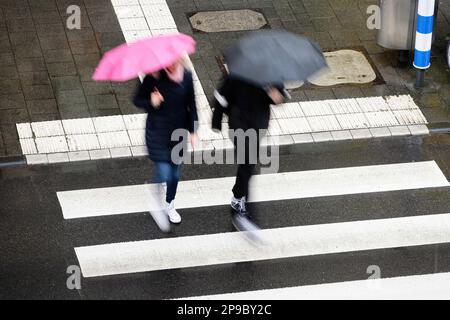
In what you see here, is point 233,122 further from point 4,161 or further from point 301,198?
point 4,161

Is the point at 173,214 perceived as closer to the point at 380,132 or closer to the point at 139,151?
the point at 139,151

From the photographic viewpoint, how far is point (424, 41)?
11227 millimetres

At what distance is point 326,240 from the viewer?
912 centimetres

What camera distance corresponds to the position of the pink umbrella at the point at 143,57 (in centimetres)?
790

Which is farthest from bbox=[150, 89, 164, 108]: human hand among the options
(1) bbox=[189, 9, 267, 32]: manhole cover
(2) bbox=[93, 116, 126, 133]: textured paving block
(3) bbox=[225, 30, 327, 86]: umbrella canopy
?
(1) bbox=[189, 9, 267, 32]: manhole cover

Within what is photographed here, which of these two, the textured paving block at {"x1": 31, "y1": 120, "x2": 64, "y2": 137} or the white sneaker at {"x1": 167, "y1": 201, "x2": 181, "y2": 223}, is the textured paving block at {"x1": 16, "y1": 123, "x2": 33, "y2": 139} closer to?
the textured paving block at {"x1": 31, "y1": 120, "x2": 64, "y2": 137}

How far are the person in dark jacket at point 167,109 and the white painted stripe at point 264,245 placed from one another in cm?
75

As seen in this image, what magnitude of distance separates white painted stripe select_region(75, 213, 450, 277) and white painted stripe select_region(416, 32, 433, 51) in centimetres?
259

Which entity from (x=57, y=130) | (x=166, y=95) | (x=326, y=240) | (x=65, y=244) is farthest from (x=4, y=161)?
(x=326, y=240)

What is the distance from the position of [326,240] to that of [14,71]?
448cm

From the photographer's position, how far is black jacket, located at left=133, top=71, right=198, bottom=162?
832 cm

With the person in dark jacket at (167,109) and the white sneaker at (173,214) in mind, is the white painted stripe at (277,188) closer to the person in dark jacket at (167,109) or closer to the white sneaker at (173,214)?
the white sneaker at (173,214)

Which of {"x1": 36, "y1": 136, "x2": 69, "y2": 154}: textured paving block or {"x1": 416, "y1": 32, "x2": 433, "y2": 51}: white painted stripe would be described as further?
{"x1": 416, "y1": 32, "x2": 433, "y2": 51}: white painted stripe

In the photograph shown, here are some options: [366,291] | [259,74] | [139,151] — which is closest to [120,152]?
[139,151]
